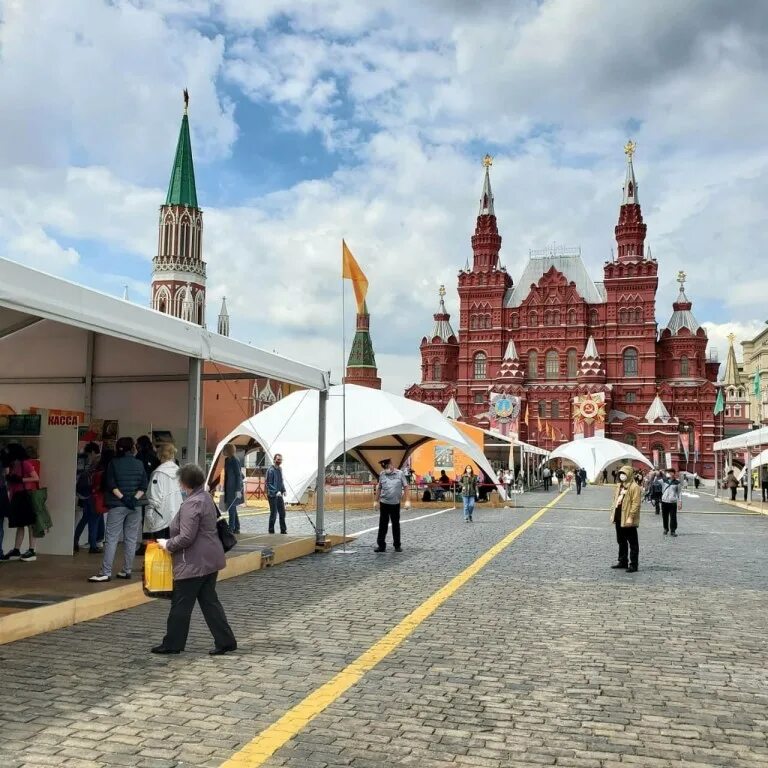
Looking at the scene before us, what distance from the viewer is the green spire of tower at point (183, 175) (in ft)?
288

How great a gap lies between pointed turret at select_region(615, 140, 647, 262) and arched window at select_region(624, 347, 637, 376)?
30.9ft

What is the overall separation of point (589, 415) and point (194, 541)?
72855mm

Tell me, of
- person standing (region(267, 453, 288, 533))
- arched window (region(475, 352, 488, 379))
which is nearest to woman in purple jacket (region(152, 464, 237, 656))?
person standing (region(267, 453, 288, 533))

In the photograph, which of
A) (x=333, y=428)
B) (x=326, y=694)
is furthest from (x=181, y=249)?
(x=326, y=694)

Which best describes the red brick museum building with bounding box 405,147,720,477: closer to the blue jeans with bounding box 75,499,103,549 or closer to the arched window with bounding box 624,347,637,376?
the arched window with bounding box 624,347,637,376

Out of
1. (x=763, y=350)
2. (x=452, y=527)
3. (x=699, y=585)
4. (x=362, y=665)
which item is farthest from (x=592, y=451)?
(x=763, y=350)

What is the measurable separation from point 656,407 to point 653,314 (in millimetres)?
9726

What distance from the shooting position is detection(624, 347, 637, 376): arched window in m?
78.9

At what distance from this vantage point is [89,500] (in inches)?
435

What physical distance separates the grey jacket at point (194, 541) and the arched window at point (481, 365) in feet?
257

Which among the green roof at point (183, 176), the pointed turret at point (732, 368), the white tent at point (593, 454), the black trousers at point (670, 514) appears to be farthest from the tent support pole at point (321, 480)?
the pointed turret at point (732, 368)

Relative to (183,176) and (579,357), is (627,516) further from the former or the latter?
(183,176)

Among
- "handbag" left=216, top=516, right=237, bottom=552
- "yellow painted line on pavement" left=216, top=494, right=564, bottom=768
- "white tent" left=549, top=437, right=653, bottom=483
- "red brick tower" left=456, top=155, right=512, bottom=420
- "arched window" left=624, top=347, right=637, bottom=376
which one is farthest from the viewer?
"red brick tower" left=456, top=155, right=512, bottom=420

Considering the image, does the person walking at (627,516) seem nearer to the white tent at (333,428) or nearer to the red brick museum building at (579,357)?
the white tent at (333,428)
